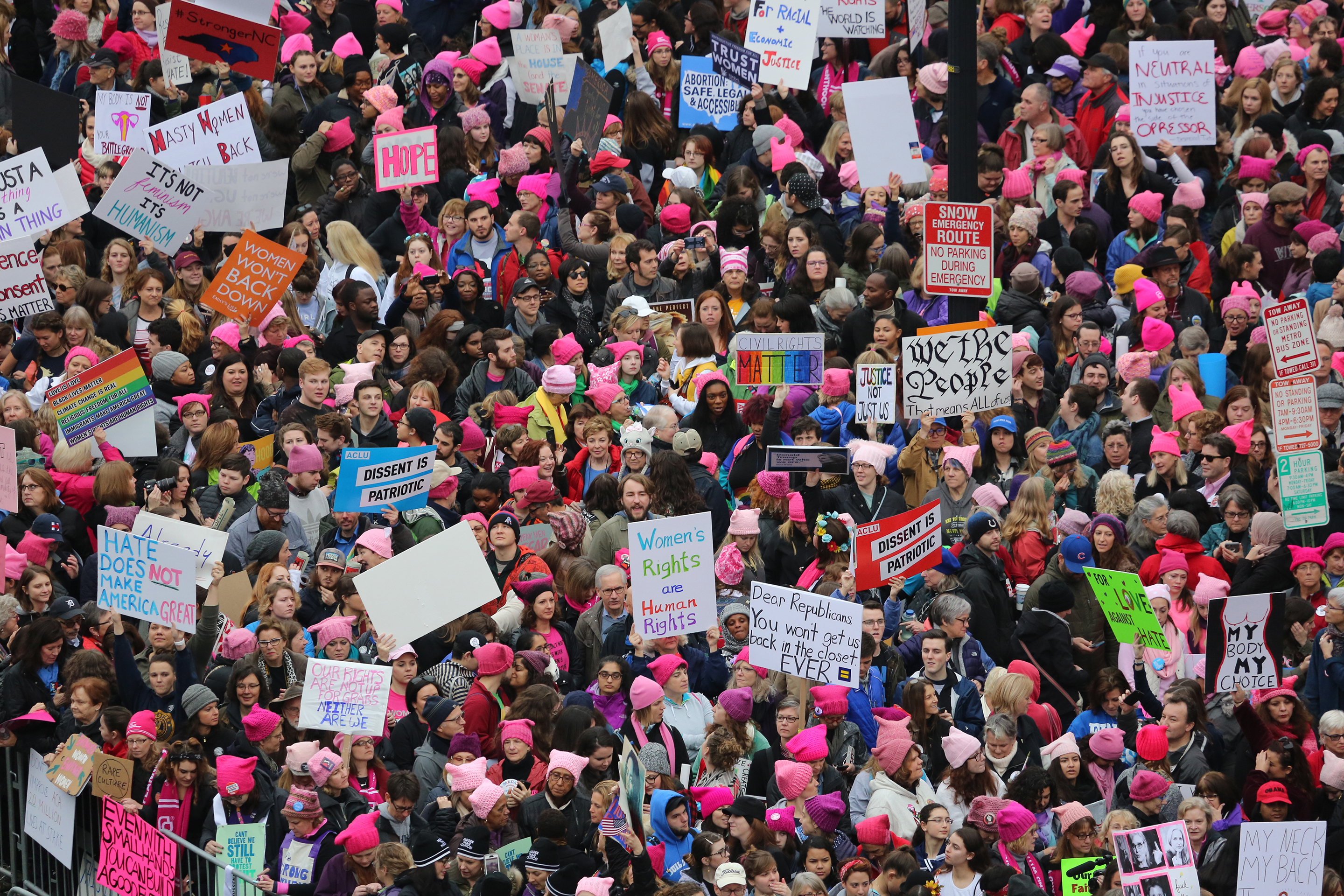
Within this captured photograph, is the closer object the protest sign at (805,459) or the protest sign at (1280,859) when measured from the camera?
→ the protest sign at (1280,859)

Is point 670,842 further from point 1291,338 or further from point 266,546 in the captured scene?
point 1291,338

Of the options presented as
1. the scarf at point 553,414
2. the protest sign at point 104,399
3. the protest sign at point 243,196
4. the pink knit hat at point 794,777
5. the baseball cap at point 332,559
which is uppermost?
the protest sign at point 243,196

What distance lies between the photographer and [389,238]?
17.2 metres

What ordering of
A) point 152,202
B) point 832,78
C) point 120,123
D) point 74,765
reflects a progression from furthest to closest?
point 832,78 < point 120,123 < point 152,202 < point 74,765

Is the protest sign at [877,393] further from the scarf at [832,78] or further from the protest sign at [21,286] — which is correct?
the protest sign at [21,286]

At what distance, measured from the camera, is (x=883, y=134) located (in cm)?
1688

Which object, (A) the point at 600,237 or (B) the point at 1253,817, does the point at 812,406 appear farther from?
(B) the point at 1253,817

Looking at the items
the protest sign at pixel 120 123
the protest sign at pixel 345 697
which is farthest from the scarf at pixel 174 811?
the protest sign at pixel 120 123

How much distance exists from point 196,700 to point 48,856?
4.34ft

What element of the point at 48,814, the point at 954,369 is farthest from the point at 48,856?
the point at 954,369

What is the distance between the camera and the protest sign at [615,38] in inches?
739

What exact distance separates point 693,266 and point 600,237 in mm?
852

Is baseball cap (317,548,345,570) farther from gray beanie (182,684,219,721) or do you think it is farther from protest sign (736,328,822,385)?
protest sign (736,328,822,385)

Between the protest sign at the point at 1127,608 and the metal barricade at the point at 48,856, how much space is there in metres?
5.15
